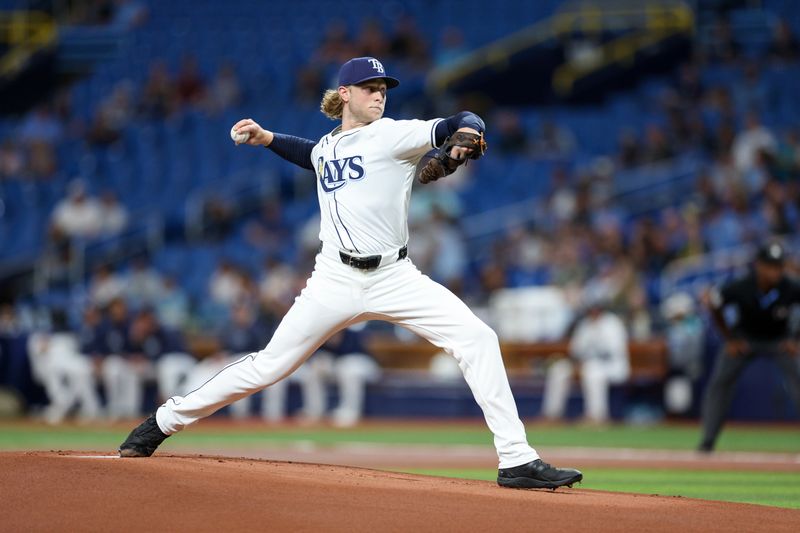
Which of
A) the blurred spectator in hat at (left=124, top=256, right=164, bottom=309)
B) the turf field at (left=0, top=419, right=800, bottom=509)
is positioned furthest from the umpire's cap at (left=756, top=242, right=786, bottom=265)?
the blurred spectator in hat at (left=124, top=256, right=164, bottom=309)

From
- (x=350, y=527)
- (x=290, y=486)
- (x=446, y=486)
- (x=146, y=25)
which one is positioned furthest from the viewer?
(x=146, y=25)

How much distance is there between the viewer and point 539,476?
257 inches

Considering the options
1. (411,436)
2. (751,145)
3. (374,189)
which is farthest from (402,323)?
(751,145)

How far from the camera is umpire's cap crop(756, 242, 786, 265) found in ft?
36.6

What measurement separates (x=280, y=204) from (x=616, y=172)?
18.9 feet

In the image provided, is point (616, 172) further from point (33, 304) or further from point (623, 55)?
point (33, 304)

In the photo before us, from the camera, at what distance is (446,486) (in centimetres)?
661

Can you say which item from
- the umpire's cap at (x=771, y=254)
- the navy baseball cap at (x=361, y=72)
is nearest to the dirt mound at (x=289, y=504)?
the navy baseball cap at (x=361, y=72)

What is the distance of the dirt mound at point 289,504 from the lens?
5566 millimetres

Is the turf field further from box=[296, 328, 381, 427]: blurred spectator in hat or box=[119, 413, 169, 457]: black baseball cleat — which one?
box=[119, 413, 169, 457]: black baseball cleat

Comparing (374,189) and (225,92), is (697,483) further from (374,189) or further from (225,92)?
(225,92)

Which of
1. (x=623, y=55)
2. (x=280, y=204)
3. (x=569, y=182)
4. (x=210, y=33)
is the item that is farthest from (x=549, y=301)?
(x=210, y=33)

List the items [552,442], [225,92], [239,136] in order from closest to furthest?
1. [239,136]
2. [552,442]
3. [225,92]

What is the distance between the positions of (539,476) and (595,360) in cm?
1018
